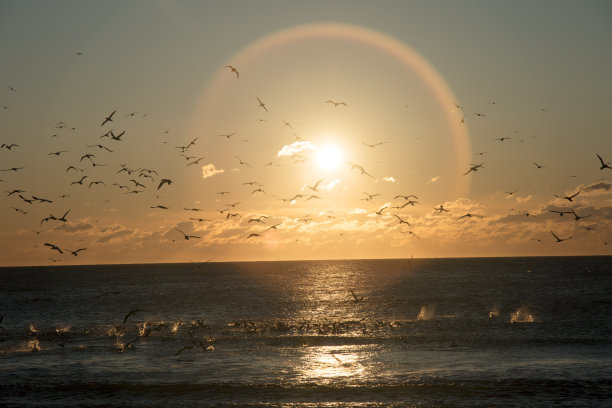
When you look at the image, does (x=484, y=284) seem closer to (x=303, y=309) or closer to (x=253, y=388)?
(x=303, y=309)

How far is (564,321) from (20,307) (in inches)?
3138

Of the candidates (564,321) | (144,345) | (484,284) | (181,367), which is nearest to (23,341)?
(144,345)

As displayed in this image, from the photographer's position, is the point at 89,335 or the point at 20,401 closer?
the point at 20,401

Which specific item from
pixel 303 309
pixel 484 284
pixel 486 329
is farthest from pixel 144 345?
pixel 484 284

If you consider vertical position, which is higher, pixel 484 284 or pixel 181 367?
pixel 484 284

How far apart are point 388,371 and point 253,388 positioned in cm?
861

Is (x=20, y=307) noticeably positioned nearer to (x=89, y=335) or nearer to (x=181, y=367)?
(x=89, y=335)

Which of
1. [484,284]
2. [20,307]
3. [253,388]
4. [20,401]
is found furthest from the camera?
[484,284]

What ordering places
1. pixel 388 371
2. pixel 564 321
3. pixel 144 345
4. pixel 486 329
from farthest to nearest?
pixel 564 321 < pixel 486 329 < pixel 144 345 < pixel 388 371

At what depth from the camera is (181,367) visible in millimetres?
38594

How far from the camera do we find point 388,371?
36.7 m

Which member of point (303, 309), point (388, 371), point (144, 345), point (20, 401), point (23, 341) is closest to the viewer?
point (20, 401)

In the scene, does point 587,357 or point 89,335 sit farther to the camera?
point 89,335

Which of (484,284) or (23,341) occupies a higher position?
(484,284)
